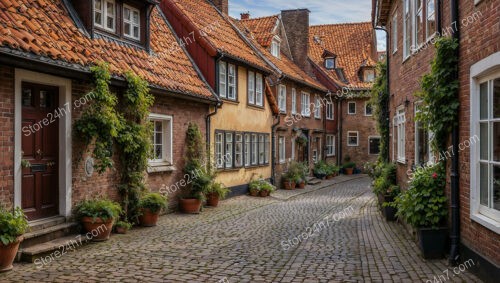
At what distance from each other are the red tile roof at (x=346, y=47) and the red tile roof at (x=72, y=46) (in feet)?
70.1

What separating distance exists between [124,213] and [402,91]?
7838 millimetres

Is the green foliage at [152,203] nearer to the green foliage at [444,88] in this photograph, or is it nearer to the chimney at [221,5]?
the green foliage at [444,88]

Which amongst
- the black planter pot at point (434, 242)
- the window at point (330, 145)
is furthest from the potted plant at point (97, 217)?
the window at point (330, 145)

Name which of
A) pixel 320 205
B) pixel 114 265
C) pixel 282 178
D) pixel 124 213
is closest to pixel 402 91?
pixel 320 205

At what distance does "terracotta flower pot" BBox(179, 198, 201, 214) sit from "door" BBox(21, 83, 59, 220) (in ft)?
17.3

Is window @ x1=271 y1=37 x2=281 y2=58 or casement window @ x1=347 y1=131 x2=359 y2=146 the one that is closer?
window @ x1=271 y1=37 x2=281 y2=58

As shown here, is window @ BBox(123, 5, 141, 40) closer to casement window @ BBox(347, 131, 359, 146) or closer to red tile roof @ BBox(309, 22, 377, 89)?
red tile roof @ BBox(309, 22, 377, 89)

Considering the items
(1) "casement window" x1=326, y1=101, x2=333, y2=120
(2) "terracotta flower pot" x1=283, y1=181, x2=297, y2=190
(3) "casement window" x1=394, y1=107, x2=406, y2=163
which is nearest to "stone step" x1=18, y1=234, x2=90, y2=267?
(3) "casement window" x1=394, y1=107, x2=406, y2=163

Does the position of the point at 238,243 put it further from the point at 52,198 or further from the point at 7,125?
the point at 7,125

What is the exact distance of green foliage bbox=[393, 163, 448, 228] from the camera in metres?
8.62

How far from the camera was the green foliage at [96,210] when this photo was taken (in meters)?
Answer: 9.82

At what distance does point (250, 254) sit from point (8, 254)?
4017 mm

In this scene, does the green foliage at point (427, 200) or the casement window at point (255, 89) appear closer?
the green foliage at point (427, 200)

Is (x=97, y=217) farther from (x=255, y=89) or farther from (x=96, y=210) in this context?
(x=255, y=89)
